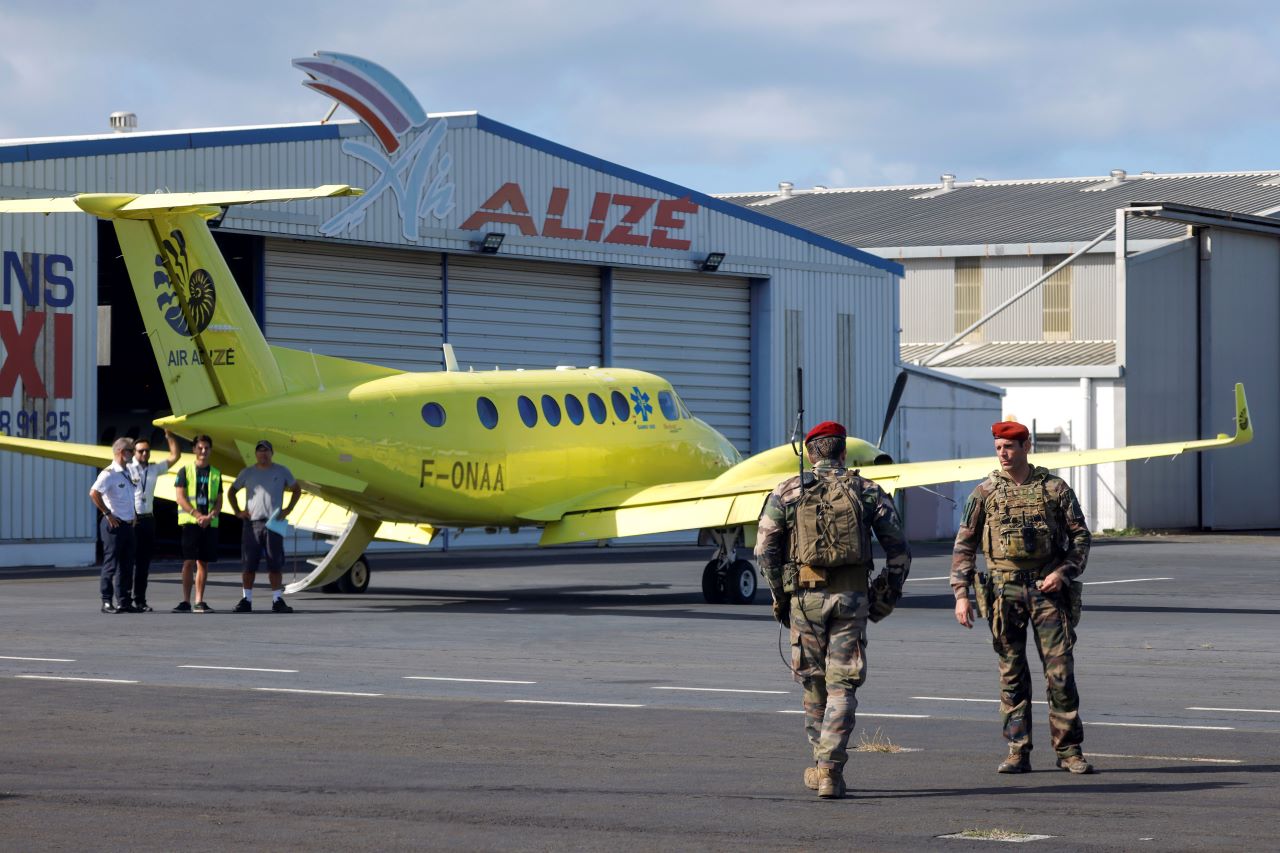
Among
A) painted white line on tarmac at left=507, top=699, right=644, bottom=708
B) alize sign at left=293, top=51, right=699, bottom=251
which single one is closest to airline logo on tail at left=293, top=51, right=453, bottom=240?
alize sign at left=293, top=51, right=699, bottom=251

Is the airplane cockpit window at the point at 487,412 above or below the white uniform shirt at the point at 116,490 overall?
above

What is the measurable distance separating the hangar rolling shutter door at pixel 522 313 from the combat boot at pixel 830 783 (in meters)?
30.0

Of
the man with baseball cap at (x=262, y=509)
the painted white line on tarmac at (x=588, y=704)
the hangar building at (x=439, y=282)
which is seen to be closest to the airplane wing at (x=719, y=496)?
the man with baseball cap at (x=262, y=509)

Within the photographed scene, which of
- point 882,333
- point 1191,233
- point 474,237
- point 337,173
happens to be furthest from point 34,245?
point 1191,233

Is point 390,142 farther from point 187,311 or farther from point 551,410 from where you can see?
point 187,311

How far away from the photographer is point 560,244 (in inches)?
1603

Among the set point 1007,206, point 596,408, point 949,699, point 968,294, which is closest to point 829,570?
point 949,699

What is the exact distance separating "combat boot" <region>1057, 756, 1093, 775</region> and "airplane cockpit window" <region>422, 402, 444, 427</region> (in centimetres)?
1407

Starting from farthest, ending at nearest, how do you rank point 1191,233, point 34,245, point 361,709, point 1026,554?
point 1191,233 → point 34,245 → point 361,709 → point 1026,554

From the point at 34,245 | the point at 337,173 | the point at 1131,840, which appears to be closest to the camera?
the point at 1131,840

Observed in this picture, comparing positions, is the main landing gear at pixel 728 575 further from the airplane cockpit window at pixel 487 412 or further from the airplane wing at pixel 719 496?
the airplane cockpit window at pixel 487 412

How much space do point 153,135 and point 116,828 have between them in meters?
26.8

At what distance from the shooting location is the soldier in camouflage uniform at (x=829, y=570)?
32.9 ft

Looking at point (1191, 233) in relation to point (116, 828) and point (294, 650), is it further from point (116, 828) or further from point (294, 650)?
point (116, 828)
